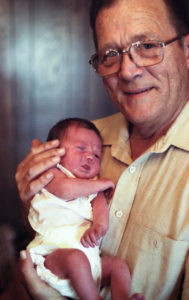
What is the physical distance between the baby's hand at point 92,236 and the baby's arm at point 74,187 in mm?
125

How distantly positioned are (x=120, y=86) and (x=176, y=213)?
53 centimetres

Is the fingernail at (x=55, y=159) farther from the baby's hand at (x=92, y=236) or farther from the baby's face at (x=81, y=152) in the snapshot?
the baby's hand at (x=92, y=236)

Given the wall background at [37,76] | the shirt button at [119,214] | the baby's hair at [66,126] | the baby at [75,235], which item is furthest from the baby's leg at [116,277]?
the wall background at [37,76]

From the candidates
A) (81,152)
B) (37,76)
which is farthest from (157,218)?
(37,76)

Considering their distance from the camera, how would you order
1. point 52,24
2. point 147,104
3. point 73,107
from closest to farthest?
point 147,104, point 52,24, point 73,107

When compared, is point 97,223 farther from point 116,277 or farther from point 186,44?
point 186,44

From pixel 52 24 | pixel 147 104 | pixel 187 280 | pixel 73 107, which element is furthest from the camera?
pixel 73 107

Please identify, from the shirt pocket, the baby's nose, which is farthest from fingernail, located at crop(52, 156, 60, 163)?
the shirt pocket

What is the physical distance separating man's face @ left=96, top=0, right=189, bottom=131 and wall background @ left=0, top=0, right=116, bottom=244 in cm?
94

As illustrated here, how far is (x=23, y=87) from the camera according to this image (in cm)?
215

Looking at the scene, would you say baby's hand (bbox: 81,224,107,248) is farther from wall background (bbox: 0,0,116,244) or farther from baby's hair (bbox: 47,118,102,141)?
wall background (bbox: 0,0,116,244)

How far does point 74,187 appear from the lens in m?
1.16

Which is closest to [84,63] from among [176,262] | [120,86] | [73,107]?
[73,107]

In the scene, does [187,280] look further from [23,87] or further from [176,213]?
[23,87]
